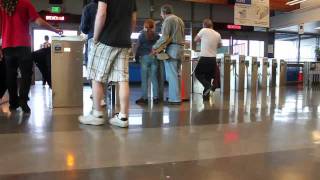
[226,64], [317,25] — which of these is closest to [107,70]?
[226,64]

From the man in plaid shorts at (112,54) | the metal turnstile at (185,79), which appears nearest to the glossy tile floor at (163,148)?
the man in plaid shorts at (112,54)

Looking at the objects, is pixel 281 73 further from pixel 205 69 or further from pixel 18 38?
Result: pixel 18 38

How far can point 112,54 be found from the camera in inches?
157

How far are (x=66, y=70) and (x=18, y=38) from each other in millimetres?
1003

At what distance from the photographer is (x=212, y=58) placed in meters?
7.37

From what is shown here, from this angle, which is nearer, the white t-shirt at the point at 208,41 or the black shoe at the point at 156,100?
the black shoe at the point at 156,100

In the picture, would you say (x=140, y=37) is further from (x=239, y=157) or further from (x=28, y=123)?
(x=239, y=157)

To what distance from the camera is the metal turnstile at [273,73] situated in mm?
13859

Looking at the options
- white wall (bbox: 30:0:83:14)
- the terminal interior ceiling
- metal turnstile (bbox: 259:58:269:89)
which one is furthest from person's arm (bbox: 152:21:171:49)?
white wall (bbox: 30:0:83:14)

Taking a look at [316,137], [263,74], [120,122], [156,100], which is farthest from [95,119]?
[263,74]

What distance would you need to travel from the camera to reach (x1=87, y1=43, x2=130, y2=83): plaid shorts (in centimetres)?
399

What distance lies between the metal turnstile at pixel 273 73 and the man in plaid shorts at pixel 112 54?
417 inches

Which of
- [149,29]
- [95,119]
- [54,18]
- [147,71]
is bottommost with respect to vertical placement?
[95,119]

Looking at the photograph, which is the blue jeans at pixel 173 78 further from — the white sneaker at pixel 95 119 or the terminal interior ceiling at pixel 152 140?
the white sneaker at pixel 95 119
